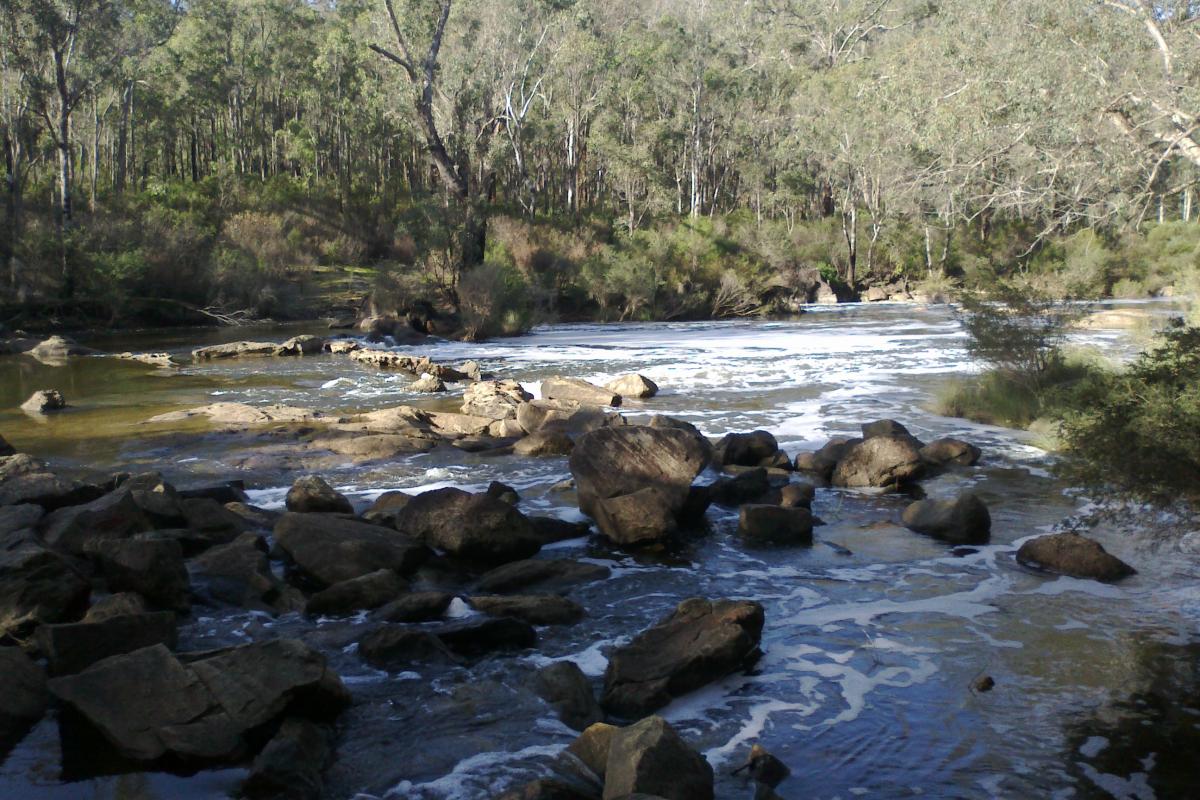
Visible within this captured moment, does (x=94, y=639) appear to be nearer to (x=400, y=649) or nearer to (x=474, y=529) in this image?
(x=400, y=649)

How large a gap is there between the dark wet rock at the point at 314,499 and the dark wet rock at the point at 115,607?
9.51 ft

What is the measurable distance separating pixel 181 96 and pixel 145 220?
1893 cm

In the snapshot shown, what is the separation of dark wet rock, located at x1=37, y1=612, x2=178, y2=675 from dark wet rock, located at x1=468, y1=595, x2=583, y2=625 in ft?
6.81

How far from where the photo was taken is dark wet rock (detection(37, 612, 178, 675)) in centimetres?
548

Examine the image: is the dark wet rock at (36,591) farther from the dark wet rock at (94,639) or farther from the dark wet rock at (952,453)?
the dark wet rock at (952,453)

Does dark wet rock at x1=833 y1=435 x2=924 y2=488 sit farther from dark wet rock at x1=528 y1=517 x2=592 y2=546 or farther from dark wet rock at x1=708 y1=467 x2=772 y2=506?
dark wet rock at x1=528 y1=517 x2=592 y2=546

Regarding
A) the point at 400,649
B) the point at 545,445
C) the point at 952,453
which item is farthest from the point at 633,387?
the point at 400,649

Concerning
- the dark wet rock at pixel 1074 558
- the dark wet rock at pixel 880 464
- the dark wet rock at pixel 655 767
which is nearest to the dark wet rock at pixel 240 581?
the dark wet rock at pixel 655 767

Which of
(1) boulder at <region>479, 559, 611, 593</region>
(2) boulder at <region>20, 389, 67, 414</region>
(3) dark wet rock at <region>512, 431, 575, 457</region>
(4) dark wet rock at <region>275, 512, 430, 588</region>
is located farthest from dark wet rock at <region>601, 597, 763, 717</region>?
(2) boulder at <region>20, 389, 67, 414</region>

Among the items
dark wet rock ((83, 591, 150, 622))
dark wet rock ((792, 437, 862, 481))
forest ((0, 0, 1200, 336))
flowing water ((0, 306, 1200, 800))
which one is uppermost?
forest ((0, 0, 1200, 336))

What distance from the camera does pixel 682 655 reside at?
19.4ft

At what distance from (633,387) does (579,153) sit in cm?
4085

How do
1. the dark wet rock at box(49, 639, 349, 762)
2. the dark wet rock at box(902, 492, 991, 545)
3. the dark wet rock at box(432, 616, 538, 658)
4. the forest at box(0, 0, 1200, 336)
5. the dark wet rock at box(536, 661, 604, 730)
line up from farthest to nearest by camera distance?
the forest at box(0, 0, 1200, 336)
the dark wet rock at box(902, 492, 991, 545)
the dark wet rock at box(432, 616, 538, 658)
the dark wet rock at box(536, 661, 604, 730)
the dark wet rock at box(49, 639, 349, 762)

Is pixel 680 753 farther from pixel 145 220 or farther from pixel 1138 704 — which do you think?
pixel 145 220
